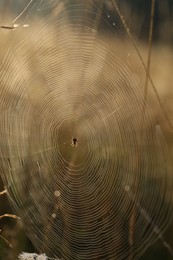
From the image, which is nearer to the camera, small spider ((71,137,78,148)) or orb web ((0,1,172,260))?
orb web ((0,1,172,260))

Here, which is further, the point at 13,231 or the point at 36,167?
the point at 13,231

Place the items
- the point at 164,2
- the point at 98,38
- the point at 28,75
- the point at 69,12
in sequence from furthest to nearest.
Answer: the point at 28,75
the point at 69,12
the point at 98,38
the point at 164,2

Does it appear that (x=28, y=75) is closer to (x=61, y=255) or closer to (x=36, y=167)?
(x=36, y=167)

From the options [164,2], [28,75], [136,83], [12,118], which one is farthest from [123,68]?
[12,118]

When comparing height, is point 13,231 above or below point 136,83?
below

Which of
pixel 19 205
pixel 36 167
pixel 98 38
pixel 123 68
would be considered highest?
pixel 98 38

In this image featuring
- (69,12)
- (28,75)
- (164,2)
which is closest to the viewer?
(164,2)

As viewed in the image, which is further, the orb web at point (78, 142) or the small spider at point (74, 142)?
the small spider at point (74, 142)

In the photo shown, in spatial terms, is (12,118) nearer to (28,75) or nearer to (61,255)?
(28,75)
